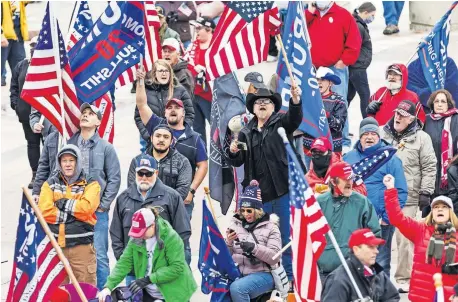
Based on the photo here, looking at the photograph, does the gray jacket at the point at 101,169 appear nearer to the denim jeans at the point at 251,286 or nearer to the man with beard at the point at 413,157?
the denim jeans at the point at 251,286

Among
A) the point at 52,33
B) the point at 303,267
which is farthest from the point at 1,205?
the point at 303,267

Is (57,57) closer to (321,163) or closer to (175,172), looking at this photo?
(175,172)

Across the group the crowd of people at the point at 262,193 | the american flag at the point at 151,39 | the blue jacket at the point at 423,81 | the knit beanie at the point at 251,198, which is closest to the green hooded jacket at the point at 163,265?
the crowd of people at the point at 262,193

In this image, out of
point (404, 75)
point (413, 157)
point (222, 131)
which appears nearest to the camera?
point (413, 157)

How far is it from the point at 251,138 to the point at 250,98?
38cm

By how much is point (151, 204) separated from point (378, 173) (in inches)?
85.1

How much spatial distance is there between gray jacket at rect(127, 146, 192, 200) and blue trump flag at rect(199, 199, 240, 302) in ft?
3.01

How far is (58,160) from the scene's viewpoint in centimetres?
1444

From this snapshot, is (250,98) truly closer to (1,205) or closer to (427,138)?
(427,138)

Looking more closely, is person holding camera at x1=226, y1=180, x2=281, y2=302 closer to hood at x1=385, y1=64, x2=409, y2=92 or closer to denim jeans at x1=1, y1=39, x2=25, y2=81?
hood at x1=385, y1=64, x2=409, y2=92

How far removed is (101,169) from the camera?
1505cm

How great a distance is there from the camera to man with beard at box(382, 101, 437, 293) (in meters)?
15.1

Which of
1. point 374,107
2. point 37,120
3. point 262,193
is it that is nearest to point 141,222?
point 262,193

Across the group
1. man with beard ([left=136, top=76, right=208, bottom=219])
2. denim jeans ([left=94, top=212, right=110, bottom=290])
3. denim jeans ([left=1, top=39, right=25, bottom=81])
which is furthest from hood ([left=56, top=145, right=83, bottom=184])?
denim jeans ([left=1, top=39, right=25, bottom=81])
